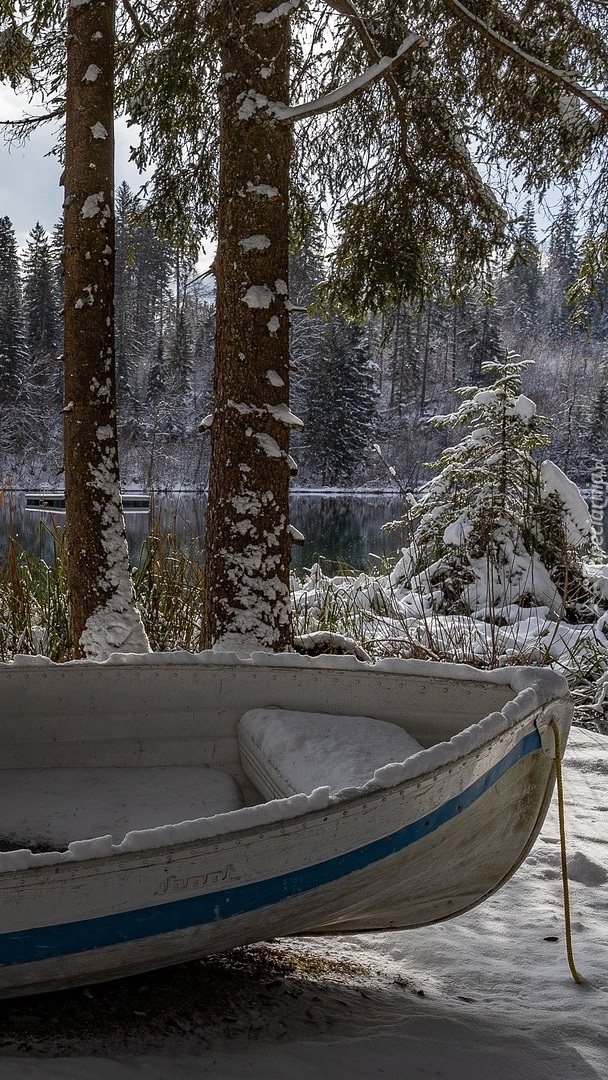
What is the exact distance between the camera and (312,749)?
2.18 m

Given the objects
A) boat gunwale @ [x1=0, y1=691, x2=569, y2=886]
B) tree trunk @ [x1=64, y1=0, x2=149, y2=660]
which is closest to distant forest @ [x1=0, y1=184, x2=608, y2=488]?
tree trunk @ [x1=64, y1=0, x2=149, y2=660]

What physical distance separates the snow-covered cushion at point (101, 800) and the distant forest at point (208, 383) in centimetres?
2511

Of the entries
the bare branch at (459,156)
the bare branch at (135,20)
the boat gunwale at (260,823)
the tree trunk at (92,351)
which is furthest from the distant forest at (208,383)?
the boat gunwale at (260,823)

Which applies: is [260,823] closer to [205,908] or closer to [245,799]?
[205,908]

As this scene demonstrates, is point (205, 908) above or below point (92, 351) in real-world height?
below

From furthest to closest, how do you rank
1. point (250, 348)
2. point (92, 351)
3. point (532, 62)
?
point (92, 351) < point (532, 62) < point (250, 348)

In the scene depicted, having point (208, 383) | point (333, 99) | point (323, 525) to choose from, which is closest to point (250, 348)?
point (333, 99)

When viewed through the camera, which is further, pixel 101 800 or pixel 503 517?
pixel 503 517

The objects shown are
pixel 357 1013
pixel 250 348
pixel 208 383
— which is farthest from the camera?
pixel 208 383

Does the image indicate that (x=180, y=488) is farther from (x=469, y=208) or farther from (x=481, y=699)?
(x=481, y=699)

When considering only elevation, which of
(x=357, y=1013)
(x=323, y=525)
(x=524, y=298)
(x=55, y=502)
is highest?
(x=524, y=298)

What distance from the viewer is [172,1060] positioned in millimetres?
1534

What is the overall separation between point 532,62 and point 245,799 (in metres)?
3.86

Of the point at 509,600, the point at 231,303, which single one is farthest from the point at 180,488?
the point at 231,303
